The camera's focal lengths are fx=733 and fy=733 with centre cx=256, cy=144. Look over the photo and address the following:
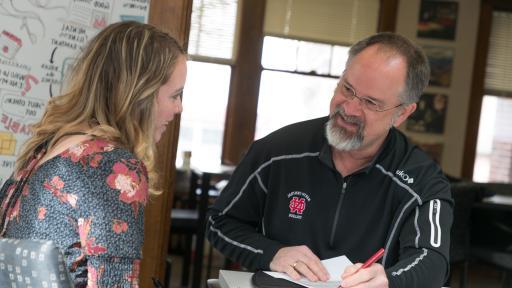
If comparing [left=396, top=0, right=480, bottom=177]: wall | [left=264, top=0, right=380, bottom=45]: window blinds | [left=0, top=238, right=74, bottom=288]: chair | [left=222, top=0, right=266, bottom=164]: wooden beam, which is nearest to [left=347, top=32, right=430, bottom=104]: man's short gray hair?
[left=0, top=238, right=74, bottom=288]: chair

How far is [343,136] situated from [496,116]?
19.7ft

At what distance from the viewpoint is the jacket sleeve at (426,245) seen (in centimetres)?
181

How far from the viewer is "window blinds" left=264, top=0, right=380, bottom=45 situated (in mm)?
7094

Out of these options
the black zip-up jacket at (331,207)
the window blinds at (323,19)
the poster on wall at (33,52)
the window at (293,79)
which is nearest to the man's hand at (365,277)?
the black zip-up jacket at (331,207)

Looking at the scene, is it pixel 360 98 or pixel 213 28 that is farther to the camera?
pixel 213 28

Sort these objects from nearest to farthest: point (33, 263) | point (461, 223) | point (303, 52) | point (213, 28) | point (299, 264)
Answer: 1. point (33, 263)
2. point (299, 264)
3. point (461, 223)
4. point (213, 28)
5. point (303, 52)

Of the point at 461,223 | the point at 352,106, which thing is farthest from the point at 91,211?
the point at 461,223

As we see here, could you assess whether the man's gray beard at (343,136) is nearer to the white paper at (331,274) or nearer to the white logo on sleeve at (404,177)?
the white logo on sleeve at (404,177)

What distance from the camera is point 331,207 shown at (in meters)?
2.03

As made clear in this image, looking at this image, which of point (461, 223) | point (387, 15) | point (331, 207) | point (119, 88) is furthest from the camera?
point (387, 15)

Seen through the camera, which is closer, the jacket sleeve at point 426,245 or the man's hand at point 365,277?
the man's hand at point 365,277

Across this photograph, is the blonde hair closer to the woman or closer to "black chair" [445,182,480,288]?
the woman

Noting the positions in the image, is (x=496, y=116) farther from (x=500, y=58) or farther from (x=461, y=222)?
(x=461, y=222)

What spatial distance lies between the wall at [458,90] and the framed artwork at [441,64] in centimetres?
4
